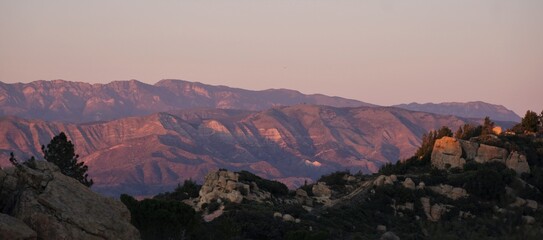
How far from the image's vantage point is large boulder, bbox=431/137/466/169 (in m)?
86.1

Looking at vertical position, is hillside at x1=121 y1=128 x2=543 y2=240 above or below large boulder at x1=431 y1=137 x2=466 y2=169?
below

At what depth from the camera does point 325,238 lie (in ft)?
163

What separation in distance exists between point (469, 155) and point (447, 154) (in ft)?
7.57

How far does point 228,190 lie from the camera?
244 ft

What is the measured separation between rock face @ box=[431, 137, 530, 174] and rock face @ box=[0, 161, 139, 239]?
183 feet

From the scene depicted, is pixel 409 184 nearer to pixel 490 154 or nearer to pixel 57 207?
pixel 490 154

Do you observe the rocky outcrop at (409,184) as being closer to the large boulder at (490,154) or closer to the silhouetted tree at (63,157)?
the large boulder at (490,154)

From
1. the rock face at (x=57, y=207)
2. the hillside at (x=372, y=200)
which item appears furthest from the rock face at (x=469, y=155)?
the rock face at (x=57, y=207)

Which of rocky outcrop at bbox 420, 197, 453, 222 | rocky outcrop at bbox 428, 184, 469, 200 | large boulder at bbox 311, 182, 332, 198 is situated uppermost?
rocky outcrop at bbox 428, 184, 469, 200

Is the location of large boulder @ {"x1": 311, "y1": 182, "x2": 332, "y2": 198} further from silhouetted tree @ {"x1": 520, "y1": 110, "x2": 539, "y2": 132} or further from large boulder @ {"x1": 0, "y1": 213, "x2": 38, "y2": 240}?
large boulder @ {"x1": 0, "y1": 213, "x2": 38, "y2": 240}

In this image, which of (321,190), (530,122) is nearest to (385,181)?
(321,190)

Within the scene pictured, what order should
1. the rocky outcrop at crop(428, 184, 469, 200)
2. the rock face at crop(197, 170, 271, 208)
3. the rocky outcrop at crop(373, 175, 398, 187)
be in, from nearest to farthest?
the rock face at crop(197, 170, 271, 208) → the rocky outcrop at crop(428, 184, 469, 200) → the rocky outcrop at crop(373, 175, 398, 187)

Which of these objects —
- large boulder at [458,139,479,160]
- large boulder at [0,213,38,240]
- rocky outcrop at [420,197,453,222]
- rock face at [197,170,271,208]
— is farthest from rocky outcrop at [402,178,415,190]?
large boulder at [0,213,38,240]

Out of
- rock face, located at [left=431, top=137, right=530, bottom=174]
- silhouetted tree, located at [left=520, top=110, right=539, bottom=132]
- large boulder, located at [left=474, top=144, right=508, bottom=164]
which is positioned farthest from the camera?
silhouetted tree, located at [left=520, top=110, right=539, bottom=132]
